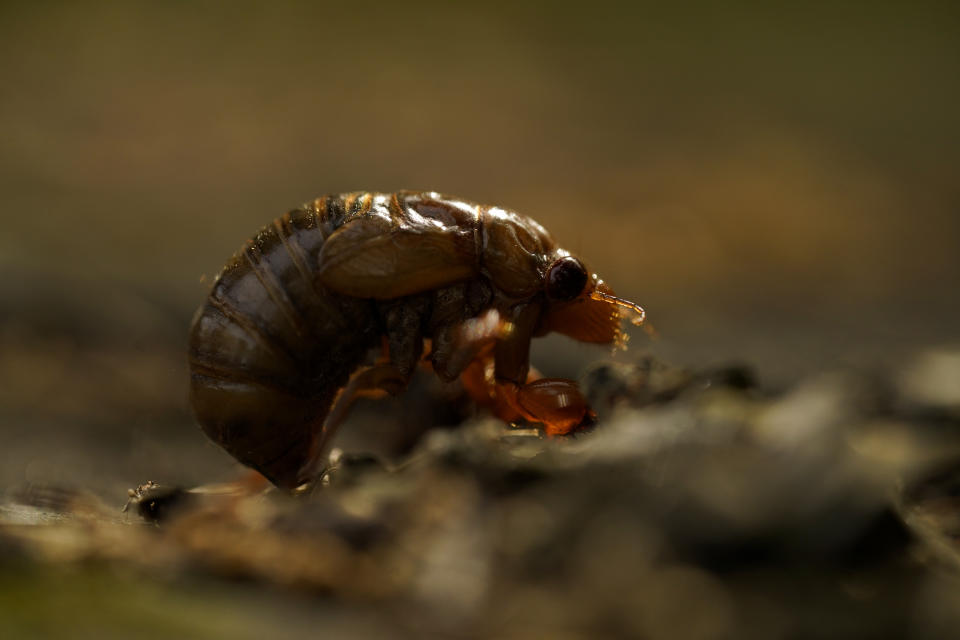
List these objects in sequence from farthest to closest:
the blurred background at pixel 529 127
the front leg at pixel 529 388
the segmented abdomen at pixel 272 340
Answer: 1. the blurred background at pixel 529 127
2. the front leg at pixel 529 388
3. the segmented abdomen at pixel 272 340

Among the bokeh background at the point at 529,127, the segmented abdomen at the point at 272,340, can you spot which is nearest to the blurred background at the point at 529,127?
the bokeh background at the point at 529,127

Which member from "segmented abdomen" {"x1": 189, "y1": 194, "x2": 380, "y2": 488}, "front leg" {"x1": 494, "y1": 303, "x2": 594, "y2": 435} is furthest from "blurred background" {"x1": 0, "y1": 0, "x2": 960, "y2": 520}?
"segmented abdomen" {"x1": 189, "y1": 194, "x2": 380, "y2": 488}

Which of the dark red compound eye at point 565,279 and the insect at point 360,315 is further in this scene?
the dark red compound eye at point 565,279

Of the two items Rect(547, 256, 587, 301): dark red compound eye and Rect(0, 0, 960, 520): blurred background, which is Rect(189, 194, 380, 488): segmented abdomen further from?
Rect(0, 0, 960, 520): blurred background

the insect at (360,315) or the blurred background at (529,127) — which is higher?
the blurred background at (529,127)

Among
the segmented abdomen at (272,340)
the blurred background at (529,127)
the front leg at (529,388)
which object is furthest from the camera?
the blurred background at (529,127)

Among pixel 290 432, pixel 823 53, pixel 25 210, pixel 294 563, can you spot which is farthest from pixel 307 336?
pixel 823 53

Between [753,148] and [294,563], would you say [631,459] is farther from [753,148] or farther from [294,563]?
[753,148]

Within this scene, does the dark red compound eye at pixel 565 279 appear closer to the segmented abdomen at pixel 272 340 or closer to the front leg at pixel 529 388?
the front leg at pixel 529 388
